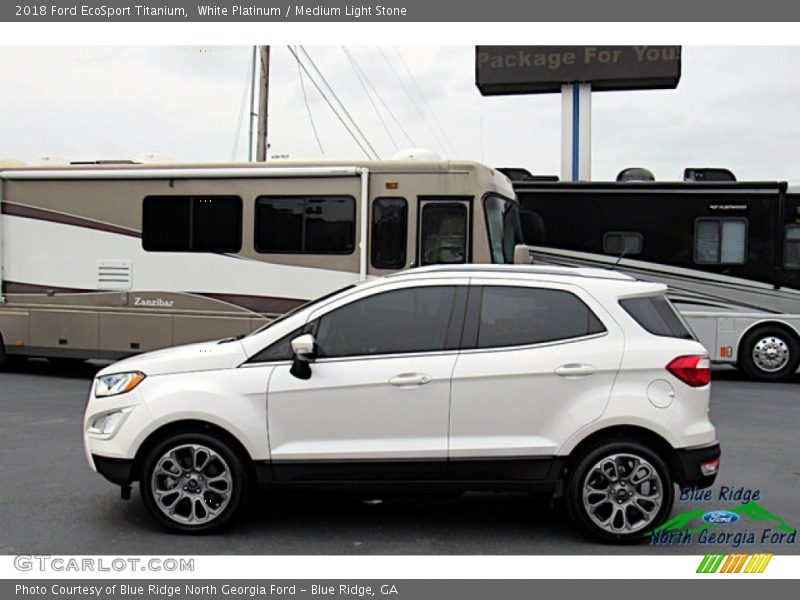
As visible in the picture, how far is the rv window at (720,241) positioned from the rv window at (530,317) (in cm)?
951

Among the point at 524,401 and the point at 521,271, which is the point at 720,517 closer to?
the point at 524,401

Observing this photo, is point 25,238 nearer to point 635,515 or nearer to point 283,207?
point 283,207

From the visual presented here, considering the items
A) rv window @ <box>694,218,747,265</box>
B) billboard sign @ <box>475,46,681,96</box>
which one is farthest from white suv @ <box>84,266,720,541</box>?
billboard sign @ <box>475,46,681,96</box>

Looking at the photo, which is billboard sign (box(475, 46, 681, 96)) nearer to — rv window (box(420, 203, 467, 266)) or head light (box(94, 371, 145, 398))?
rv window (box(420, 203, 467, 266))

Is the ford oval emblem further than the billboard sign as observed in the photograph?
No

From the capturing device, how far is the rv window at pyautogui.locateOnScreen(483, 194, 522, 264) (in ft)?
37.6

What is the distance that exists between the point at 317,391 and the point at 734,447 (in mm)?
5055

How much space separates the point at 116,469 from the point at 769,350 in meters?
11.4

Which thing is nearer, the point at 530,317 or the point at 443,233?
the point at 530,317

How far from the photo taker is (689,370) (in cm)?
552

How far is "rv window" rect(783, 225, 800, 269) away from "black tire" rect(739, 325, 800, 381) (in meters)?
1.08

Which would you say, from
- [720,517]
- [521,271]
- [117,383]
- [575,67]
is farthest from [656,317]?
[575,67]

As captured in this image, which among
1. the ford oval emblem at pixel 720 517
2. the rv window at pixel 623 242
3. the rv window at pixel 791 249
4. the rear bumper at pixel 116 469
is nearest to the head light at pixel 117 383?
the rear bumper at pixel 116 469

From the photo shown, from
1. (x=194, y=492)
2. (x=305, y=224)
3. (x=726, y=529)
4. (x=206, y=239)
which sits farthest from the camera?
(x=206, y=239)
